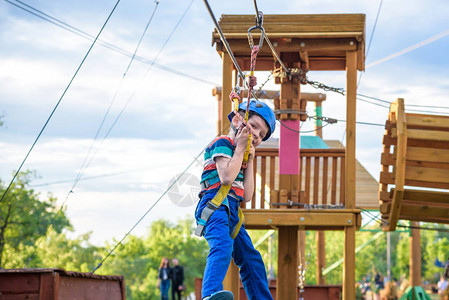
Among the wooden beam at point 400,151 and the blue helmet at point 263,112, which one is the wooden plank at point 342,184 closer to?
the wooden beam at point 400,151

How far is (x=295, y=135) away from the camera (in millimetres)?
11109

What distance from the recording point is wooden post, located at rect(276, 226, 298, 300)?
36.0 feet

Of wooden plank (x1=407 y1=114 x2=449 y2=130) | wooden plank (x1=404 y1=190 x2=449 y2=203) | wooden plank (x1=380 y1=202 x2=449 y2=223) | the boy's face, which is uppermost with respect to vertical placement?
wooden plank (x1=407 y1=114 x2=449 y2=130)

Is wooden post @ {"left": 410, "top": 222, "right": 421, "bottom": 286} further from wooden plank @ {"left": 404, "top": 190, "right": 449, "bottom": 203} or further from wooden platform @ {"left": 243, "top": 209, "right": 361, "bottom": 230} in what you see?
wooden platform @ {"left": 243, "top": 209, "right": 361, "bottom": 230}

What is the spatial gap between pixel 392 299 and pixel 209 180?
13.3 metres

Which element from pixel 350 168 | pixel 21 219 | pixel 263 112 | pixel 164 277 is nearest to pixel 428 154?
pixel 350 168

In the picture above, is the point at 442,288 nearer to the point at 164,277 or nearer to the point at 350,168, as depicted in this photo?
the point at 350,168

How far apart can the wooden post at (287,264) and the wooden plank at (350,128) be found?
3.44ft

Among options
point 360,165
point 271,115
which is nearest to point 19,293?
point 271,115

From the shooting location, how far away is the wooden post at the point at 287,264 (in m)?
11.0

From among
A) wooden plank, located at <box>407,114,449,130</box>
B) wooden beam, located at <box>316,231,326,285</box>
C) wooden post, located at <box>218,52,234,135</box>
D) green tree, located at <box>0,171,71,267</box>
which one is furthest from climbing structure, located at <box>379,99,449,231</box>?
green tree, located at <box>0,171,71,267</box>

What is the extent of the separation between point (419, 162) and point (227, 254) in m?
7.16

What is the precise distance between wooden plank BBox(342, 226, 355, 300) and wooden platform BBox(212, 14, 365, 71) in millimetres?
2779

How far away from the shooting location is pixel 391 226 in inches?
484
